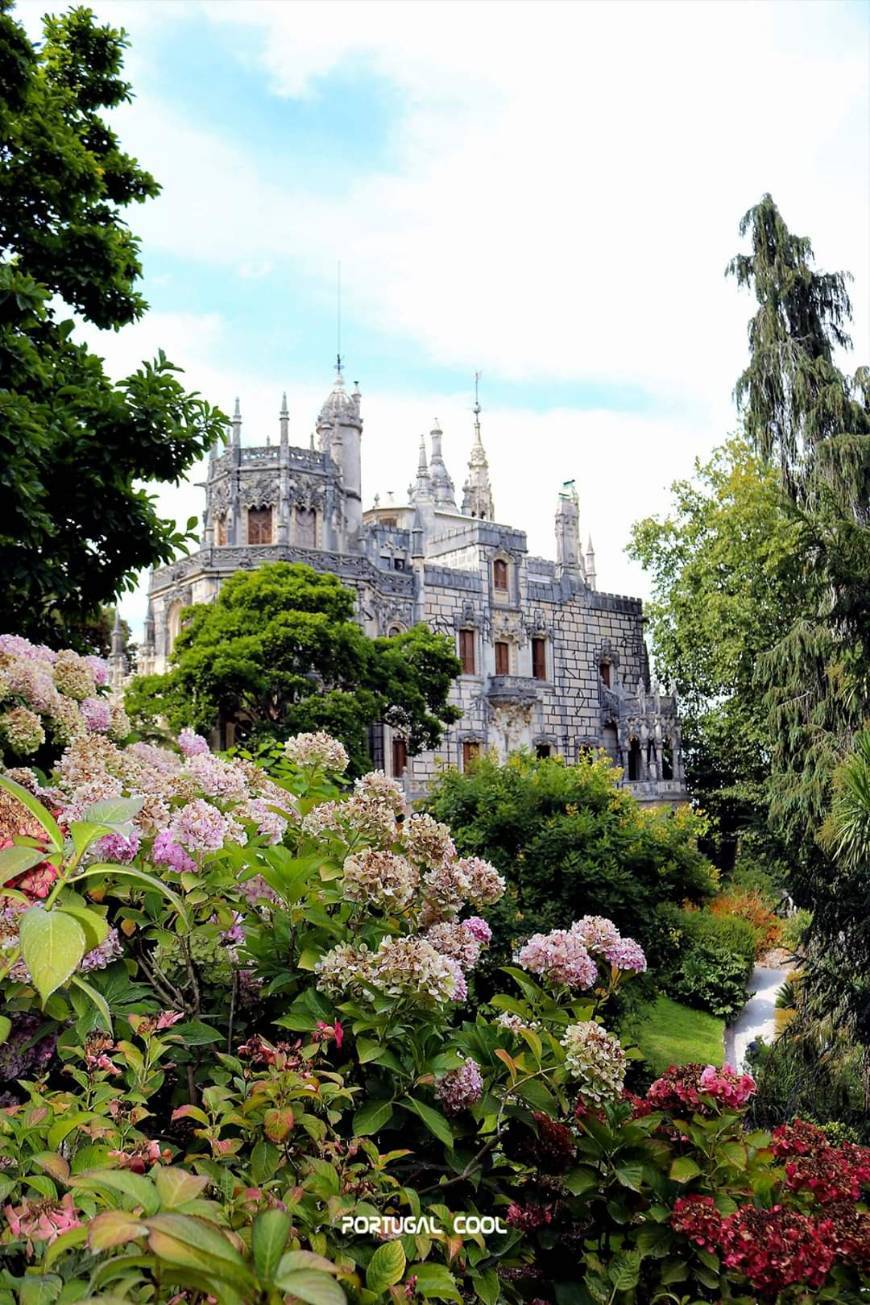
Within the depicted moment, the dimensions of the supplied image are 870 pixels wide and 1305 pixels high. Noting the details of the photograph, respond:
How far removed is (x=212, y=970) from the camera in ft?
10.4

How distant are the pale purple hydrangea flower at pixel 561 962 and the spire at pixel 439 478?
46313 millimetres

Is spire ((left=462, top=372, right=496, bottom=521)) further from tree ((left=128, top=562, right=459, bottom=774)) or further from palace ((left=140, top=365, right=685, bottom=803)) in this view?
tree ((left=128, top=562, right=459, bottom=774))

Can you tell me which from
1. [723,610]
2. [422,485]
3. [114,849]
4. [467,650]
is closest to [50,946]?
[114,849]

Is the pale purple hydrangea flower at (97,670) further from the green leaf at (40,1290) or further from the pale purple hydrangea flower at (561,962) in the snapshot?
the green leaf at (40,1290)

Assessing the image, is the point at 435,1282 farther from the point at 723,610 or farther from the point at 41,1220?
the point at 723,610

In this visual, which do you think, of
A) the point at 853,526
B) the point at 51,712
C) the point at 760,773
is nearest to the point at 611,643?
the point at 760,773

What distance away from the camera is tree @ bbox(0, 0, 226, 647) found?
694 cm

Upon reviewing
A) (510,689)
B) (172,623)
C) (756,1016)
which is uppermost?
(172,623)

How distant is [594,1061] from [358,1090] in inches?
23.1

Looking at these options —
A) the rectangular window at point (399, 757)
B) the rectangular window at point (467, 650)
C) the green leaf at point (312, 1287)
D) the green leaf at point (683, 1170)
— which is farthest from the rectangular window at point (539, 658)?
the green leaf at point (312, 1287)

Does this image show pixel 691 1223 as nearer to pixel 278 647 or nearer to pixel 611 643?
pixel 278 647

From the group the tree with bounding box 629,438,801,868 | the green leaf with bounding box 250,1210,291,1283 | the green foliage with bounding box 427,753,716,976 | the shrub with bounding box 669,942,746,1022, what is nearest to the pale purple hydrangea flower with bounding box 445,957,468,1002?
the green leaf with bounding box 250,1210,291,1283

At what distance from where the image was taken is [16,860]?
1.77 m

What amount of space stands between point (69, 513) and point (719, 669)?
24.1 metres
